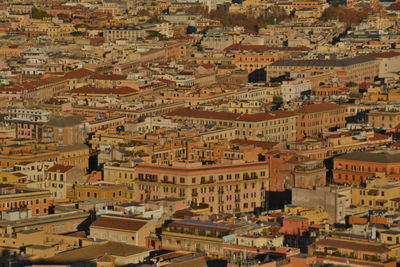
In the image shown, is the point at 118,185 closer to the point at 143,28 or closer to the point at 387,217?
the point at 387,217

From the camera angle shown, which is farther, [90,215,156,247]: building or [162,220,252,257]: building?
[90,215,156,247]: building

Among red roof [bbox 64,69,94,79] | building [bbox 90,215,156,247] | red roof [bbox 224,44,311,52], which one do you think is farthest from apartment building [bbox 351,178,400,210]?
red roof [bbox 224,44,311,52]

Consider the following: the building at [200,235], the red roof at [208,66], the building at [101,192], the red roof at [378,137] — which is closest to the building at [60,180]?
the building at [101,192]

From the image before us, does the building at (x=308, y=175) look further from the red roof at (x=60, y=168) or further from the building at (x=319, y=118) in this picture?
the building at (x=319, y=118)

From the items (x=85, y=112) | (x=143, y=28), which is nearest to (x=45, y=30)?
(x=143, y=28)

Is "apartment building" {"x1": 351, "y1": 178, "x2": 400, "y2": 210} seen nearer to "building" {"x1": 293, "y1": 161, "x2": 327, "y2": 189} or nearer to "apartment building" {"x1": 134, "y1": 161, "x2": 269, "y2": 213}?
"building" {"x1": 293, "y1": 161, "x2": 327, "y2": 189}
